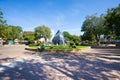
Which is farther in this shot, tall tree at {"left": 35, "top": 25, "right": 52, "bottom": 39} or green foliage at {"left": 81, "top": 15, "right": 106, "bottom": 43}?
tall tree at {"left": 35, "top": 25, "right": 52, "bottom": 39}

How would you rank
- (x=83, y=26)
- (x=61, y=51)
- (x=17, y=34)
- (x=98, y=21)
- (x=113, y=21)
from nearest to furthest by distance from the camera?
1. (x=61, y=51)
2. (x=113, y=21)
3. (x=98, y=21)
4. (x=83, y=26)
5. (x=17, y=34)

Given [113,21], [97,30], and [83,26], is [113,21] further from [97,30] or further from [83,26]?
[83,26]

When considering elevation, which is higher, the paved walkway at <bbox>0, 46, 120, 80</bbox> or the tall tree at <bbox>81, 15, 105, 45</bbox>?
the tall tree at <bbox>81, 15, 105, 45</bbox>

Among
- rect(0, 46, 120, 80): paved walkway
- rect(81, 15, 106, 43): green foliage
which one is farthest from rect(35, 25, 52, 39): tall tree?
rect(0, 46, 120, 80): paved walkway

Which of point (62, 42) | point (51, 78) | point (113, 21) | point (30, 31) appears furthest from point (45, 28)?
point (51, 78)

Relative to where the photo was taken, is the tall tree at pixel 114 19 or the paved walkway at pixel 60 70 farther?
the tall tree at pixel 114 19

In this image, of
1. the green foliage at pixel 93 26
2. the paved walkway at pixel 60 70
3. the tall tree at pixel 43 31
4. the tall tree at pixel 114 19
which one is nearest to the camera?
the paved walkway at pixel 60 70

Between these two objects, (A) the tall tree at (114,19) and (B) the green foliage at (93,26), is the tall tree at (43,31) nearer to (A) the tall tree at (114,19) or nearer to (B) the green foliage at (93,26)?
(B) the green foliage at (93,26)

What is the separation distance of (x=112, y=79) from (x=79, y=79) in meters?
1.52

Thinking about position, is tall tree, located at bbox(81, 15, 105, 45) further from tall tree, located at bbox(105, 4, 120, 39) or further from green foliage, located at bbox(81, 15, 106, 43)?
tall tree, located at bbox(105, 4, 120, 39)

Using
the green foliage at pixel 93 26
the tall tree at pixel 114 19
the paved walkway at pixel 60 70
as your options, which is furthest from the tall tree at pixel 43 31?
the paved walkway at pixel 60 70

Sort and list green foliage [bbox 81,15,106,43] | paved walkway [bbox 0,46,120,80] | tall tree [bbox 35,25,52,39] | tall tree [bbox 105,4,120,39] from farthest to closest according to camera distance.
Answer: tall tree [bbox 35,25,52,39], green foliage [bbox 81,15,106,43], tall tree [bbox 105,4,120,39], paved walkway [bbox 0,46,120,80]

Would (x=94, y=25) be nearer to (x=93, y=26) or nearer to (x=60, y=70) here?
(x=93, y=26)

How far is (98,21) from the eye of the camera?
54.8 meters
